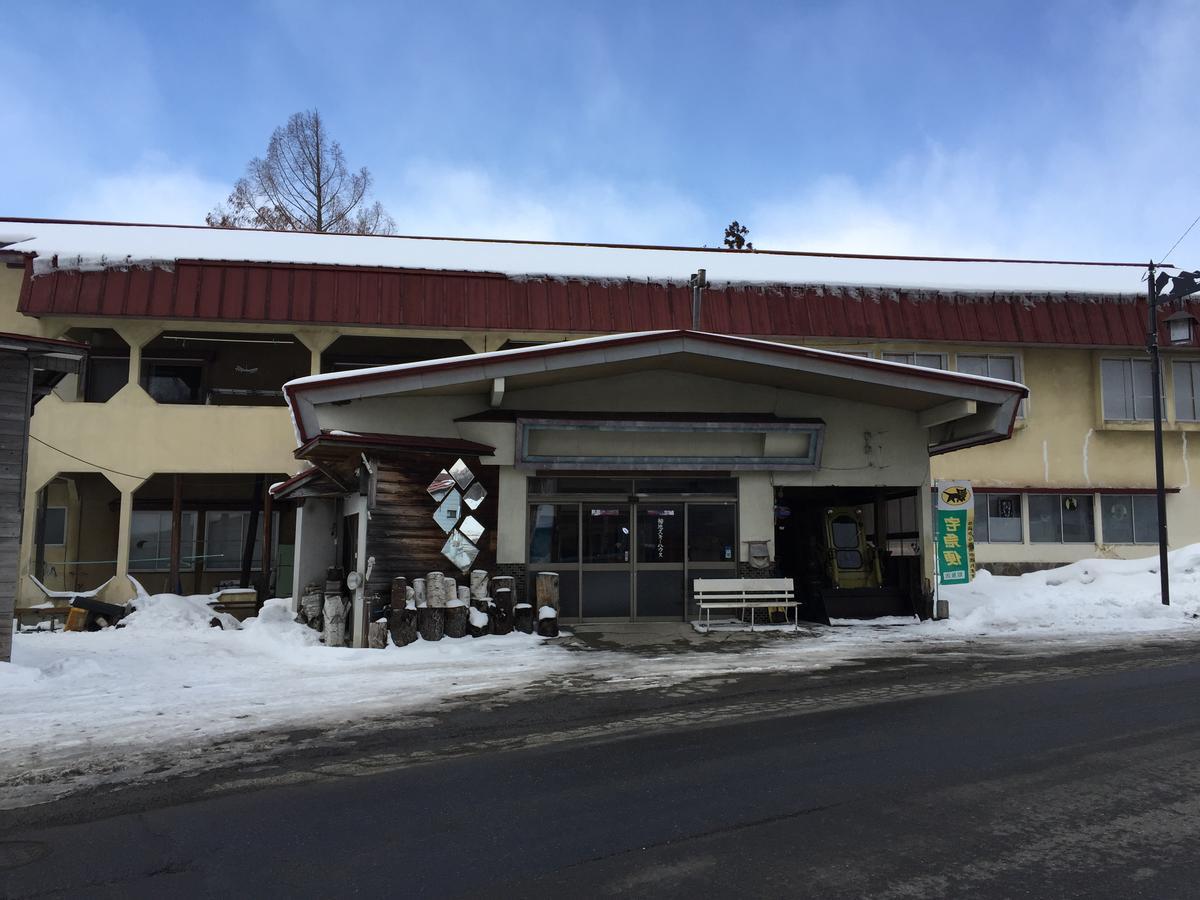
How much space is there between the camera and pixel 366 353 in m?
22.7

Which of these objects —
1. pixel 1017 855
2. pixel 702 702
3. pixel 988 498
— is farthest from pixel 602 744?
pixel 988 498

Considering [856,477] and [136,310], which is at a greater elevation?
[136,310]

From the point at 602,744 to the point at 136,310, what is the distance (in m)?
15.8

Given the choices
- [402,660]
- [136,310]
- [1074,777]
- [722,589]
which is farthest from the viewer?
[136,310]

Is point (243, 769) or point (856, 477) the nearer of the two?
point (243, 769)

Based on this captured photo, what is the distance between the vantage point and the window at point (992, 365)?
22.6 metres

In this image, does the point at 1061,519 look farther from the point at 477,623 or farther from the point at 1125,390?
the point at 477,623

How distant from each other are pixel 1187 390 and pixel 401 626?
20.4 metres

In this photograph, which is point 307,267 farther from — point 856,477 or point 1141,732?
point 1141,732

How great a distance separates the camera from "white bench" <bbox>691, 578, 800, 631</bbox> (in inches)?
632

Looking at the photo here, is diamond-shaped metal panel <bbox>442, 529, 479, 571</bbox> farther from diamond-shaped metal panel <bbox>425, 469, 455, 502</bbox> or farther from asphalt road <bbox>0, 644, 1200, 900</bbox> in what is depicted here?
asphalt road <bbox>0, 644, 1200, 900</bbox>

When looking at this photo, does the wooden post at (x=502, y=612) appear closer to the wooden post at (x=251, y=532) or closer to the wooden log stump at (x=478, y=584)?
the wooden log stump at (x=478, y=584)

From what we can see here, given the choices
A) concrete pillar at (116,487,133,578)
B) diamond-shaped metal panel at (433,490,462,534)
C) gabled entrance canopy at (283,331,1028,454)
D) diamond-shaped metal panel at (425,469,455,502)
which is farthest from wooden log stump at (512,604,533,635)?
concrete pillar at (116,487,133,578)

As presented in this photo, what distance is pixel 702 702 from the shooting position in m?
9.38
